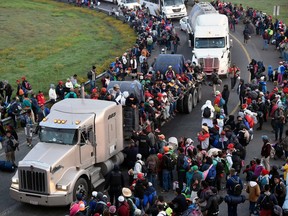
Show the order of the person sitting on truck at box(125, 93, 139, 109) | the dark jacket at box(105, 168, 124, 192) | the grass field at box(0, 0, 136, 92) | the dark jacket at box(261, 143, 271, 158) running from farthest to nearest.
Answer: the grass field at box(0, 0, 136, 92)
the person sitting on truck at box(125, 93, 139, 109)
the dark jacket at box(261, 143, 271, 158)
the dark jacket at box(105, 168, 124, 192)

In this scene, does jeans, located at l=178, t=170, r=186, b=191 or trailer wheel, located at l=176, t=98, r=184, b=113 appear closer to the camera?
jeans, located at l=178, t=170, r=186, b=191

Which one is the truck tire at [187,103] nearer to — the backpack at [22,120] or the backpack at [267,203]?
the backpack at [22,120]

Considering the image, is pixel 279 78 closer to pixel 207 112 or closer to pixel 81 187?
pixel 207 112

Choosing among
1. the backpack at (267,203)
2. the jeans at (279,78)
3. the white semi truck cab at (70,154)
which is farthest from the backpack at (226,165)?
the jeans at (279,78)

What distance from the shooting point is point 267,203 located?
55.2 ft

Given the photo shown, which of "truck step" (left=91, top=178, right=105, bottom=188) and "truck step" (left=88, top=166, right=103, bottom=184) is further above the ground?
"truck step" (left=88, top=166, right=103, bottom=184)

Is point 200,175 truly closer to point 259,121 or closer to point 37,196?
point 37,196

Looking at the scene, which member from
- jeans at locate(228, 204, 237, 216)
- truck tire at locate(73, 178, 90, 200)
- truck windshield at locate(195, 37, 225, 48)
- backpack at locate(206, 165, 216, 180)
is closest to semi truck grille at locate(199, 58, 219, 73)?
truck windshield at locate(195, 37, 225, 48)

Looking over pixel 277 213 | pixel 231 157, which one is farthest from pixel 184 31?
pixel 277 213

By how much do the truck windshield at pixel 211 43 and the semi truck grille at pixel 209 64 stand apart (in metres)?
1.62

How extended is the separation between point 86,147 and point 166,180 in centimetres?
310

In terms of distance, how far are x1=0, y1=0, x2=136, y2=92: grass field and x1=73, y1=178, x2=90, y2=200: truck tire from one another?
55.0 feet

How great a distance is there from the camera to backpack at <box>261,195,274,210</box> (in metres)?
16.8

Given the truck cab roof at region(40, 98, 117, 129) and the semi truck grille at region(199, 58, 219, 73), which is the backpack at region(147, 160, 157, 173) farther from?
the semi truck grille at region(199, 58, 219, 73)
